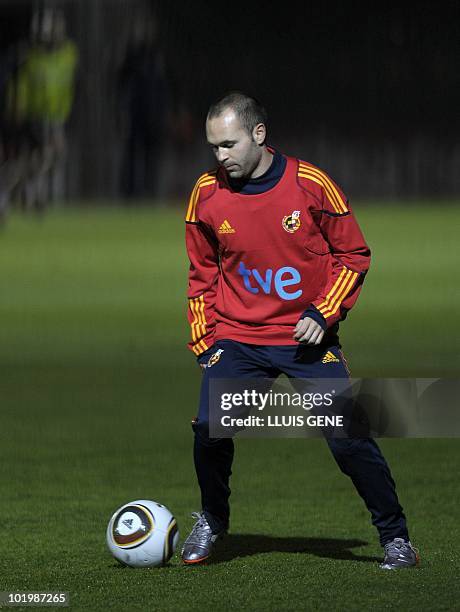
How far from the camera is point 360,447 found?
19.6ft

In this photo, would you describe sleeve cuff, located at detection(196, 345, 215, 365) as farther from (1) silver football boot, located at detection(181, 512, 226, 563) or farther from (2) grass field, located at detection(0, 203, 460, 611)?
(2) grass field, located at detection(0, 203, 460, 611)

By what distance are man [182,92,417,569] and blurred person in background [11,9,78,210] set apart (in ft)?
89.5

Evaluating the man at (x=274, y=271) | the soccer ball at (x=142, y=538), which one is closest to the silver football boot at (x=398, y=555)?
the man at (x=274, y=271)

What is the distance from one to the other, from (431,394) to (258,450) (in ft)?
6.98

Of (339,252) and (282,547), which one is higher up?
(339,252)

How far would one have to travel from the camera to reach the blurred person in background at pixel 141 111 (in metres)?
35.2

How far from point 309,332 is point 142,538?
104cm

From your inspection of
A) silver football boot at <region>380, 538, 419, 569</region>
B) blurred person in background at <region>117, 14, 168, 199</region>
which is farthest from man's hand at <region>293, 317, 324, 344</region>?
blurred person in background at <region>117, 14, 168, 199</region>

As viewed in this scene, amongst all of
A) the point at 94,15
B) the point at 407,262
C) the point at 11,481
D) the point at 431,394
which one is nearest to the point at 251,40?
the point at 94,15

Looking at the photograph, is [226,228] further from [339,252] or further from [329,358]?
[329,358]

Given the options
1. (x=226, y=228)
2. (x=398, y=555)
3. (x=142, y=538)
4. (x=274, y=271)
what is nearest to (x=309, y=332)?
(x=274, y=271)

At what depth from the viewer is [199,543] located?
627 cm

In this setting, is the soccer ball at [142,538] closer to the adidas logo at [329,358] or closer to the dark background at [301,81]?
the adidas logo at [329,358]

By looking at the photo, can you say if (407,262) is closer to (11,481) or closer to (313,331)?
(11,481)
